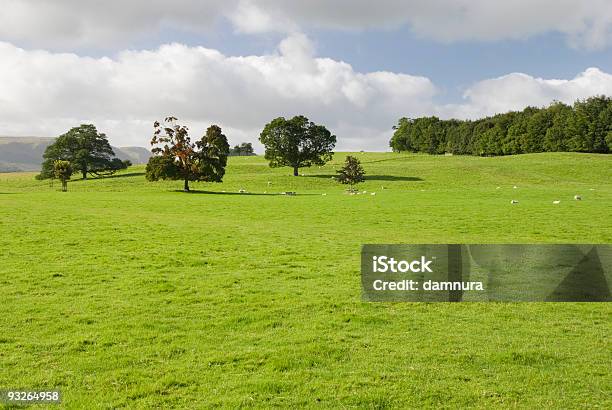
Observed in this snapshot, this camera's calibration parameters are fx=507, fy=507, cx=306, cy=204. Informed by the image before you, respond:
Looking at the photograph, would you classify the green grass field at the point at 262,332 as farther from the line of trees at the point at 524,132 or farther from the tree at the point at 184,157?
the line of trees at the point at 524,132

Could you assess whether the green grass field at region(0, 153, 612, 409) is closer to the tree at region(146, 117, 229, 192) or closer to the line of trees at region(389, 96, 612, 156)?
the tree at region(146, 117, 229, 192)

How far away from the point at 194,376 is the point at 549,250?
18.6 metres

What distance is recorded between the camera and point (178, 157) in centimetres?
7162

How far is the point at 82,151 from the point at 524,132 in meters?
111

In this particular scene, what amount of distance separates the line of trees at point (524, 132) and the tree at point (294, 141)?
65673 mm

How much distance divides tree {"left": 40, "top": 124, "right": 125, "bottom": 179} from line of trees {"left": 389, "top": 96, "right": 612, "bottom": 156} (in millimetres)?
100873

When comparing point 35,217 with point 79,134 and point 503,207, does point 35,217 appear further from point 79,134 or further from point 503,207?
point 79,134

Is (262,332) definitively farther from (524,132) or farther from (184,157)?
(524,132)

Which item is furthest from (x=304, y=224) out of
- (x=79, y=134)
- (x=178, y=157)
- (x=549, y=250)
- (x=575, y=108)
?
(x=575, y=108)

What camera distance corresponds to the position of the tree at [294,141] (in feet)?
314

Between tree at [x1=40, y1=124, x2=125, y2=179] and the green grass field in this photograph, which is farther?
tree at [x1=40, y1=124, x2=125, y2=179]

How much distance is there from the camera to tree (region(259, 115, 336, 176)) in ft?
314

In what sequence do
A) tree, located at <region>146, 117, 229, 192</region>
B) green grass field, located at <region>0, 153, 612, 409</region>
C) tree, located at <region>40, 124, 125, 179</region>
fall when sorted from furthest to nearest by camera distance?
tree, located at <region>40, 124, 125, 179</region> < tree, located at <region>146, 117, 229, 192</region> < green grass field, located at <region>0, 153, 612, 409</region>

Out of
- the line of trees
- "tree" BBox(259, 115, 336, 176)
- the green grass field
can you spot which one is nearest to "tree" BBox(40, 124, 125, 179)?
"tree" BBox(259, 115, 336, 176)
